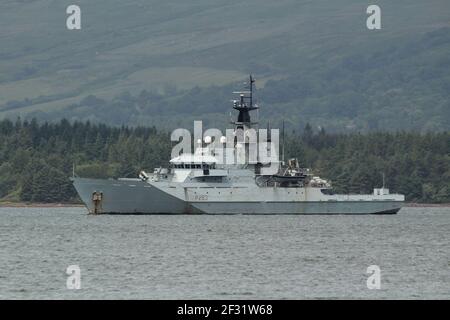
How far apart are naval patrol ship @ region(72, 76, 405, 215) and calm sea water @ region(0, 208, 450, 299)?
198 inches

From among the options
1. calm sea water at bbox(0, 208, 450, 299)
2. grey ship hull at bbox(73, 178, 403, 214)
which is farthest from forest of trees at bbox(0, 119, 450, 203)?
calm sea water at bbox(0, 208, 450, 299)

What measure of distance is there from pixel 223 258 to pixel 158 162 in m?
101

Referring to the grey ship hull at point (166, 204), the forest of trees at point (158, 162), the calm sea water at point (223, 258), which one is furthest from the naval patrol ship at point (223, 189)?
the forest of trees at point (158, 162)

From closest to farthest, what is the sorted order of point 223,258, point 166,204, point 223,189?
point 223,258, point 166,204, point 223,189

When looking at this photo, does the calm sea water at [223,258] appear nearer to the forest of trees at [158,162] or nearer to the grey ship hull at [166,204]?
the grey ship hull at [166,204]

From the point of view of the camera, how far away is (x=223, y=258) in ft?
214

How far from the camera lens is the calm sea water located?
51.5 meters

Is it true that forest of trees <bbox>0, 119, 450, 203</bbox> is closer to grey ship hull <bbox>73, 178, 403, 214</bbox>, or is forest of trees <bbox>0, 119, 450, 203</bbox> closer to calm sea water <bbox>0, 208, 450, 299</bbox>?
grey ship hull <bbox>73, 178, 403, 214</bbox>

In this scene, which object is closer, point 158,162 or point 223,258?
point 223,258

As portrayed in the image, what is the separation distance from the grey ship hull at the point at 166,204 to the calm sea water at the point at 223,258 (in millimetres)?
4703

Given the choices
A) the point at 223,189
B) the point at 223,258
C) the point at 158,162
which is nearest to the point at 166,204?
the point at 223,189

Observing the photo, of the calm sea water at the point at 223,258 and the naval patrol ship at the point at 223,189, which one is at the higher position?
the naval patrol ship at the point at 223,189

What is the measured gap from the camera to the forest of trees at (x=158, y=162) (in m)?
160

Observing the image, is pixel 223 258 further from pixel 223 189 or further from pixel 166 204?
pixel 223 189
